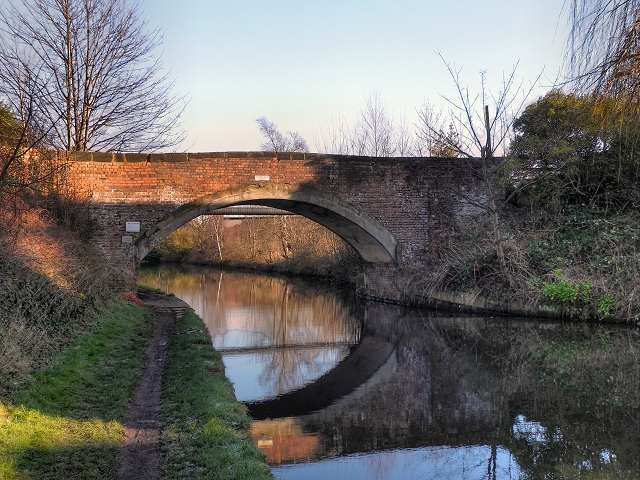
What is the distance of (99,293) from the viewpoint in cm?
1204

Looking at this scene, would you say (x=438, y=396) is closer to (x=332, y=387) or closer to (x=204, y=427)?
(x=332, y=387)

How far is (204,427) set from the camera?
5.72 m

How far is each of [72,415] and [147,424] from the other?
0.72m

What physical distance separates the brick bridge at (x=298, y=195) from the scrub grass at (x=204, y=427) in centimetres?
705

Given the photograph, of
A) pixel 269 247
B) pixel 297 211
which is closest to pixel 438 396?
pixel 297 211

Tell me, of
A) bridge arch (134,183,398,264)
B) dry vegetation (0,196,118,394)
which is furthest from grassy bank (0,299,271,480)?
bridge arch (134,183,398,264)

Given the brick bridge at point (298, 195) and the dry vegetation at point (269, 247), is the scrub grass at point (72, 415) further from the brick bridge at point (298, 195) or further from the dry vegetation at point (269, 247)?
the dry vegetation at point (269, 247)

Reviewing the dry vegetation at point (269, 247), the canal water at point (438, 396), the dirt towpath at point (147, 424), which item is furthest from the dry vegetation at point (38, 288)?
the dry vegetation at point (269, 247)

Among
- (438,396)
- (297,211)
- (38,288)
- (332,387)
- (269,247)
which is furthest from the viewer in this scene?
(269,247)

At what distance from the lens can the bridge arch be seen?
1545cm

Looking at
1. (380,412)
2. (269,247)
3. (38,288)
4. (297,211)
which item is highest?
(297,211)

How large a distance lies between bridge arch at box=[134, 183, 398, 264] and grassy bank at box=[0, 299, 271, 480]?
21.8ft

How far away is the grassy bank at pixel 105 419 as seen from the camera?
4727mm

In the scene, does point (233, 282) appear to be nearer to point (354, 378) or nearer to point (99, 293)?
point (99, 293)
